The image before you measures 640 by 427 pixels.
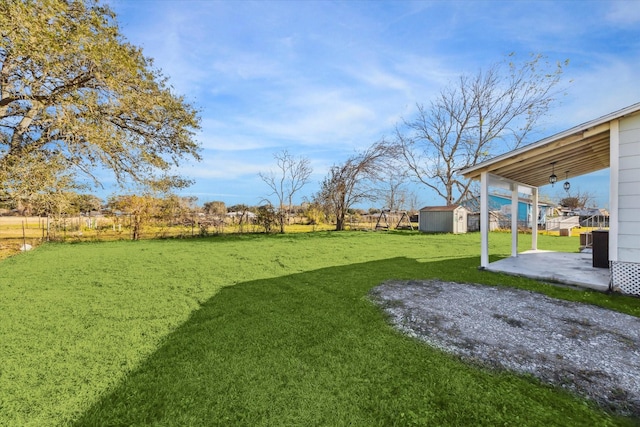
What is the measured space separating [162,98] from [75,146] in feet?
9.64

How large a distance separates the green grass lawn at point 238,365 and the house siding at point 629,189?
88 centimetres

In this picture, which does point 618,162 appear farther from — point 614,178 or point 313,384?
point 313,384

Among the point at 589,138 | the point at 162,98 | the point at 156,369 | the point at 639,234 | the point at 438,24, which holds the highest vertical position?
the point at 438,24

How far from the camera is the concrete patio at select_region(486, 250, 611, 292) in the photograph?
16.6 ft

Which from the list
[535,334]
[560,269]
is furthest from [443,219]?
[535,334]

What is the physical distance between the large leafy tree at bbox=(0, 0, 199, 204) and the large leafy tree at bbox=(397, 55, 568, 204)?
1551 cm

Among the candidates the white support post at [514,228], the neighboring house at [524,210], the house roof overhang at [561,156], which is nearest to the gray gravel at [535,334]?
the house roof overhang at [561,156]

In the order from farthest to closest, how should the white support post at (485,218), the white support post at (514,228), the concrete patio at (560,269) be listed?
the white support post at (514,228) < the white support post at (485,218) < the concrete patio at (560,269)

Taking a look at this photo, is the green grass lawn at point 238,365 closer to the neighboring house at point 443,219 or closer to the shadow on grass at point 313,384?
the shadow on grass at point 313,384

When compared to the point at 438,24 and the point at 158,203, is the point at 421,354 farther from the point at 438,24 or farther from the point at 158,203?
the point at 158,203

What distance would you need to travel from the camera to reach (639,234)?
4.25 m

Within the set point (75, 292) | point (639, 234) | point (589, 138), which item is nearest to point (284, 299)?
point (75, 292)

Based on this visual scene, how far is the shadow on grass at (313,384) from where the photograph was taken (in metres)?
1.79

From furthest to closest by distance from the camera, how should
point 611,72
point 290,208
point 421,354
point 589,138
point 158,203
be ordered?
point 290,208 → point 158,203 → point 611,72 → point 589,138 → point 421,354
